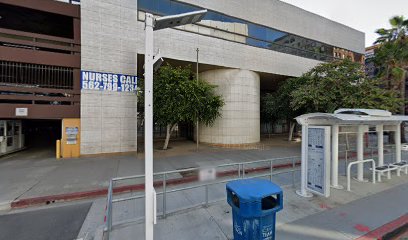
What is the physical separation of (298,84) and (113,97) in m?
13.6

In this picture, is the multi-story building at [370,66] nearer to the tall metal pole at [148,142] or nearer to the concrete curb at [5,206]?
the tall metal pole at [148,142]

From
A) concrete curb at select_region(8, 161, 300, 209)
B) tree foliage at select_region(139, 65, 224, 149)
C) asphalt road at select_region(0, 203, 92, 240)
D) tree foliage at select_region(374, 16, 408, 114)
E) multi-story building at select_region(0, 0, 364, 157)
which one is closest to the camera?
asphalt road at select_region(0, 203, 92, 240)

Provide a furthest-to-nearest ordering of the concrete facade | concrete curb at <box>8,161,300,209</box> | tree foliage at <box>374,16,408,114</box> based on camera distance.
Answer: tree foliage at <box>374,16,408,114</box>, the concrete facade, concrete curb at <box>8,161,300,209</box>

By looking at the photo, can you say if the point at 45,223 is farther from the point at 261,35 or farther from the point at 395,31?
the point at 395,31

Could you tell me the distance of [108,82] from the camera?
36.5ft

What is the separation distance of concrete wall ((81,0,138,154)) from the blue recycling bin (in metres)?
10.1

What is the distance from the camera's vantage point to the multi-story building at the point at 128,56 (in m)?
10.5

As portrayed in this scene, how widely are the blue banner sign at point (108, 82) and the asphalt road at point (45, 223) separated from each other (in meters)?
7.55

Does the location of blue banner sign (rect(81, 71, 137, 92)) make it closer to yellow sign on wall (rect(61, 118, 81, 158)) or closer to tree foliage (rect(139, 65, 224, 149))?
tree foliage (rect(139, 65, 224, 149))

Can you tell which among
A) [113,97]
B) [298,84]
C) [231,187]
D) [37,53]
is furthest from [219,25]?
A: [231,187]

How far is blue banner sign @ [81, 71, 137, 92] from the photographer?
10.7 metres

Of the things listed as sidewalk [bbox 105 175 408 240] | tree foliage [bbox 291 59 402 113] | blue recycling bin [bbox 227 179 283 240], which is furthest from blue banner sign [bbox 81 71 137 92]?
tree foliage [bbox 291 59 402 113]

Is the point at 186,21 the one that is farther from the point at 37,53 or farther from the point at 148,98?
the point at 37,53

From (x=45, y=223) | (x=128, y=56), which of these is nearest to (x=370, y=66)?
(x=128, y=56)
